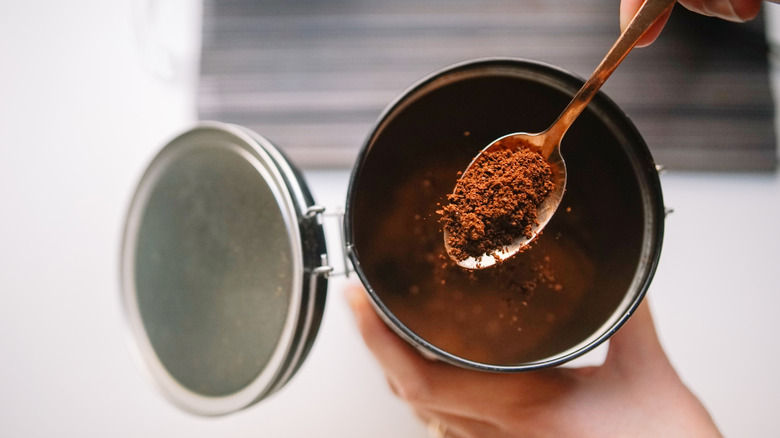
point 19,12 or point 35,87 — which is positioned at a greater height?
point 19,12

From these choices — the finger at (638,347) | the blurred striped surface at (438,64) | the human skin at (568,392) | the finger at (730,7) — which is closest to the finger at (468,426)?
the human skin at (568,392)

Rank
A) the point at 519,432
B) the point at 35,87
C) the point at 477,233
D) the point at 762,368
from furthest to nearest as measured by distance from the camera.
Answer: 1. the point at 35,87
2. the point at 762,368
3. the point at 519,432
4. the point at 477,233

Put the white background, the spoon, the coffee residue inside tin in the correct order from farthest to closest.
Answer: the white background → the coffee residue inside tin → the spoon

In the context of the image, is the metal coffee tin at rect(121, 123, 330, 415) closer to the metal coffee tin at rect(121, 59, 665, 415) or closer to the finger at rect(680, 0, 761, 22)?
the metal coffee tin at rect(121, 59, 665, 415)

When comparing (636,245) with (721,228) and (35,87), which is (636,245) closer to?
(721,228)

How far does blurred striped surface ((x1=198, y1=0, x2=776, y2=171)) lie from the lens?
75 centimetres

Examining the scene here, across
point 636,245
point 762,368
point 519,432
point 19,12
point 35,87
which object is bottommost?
point 762,368

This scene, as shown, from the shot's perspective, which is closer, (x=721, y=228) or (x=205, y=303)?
(x=205, y=303)

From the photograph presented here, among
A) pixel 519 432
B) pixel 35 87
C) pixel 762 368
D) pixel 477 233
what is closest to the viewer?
pixel 477 233

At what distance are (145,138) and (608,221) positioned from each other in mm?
768

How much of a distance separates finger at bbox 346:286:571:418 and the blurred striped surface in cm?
36

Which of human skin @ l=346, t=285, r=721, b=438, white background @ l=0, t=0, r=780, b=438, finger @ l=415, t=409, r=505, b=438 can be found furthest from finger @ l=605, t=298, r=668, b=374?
white background @ l=0, t=0, r=780, b=438

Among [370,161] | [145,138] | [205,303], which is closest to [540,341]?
[370,161]

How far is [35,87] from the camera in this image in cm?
86
